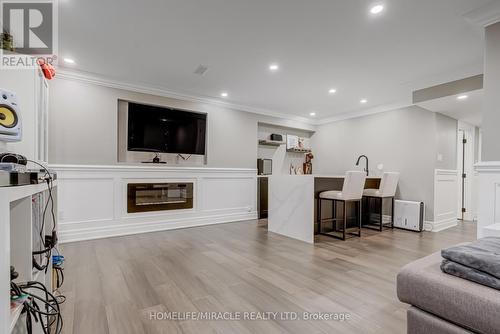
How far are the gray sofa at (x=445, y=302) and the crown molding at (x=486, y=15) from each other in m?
2.24

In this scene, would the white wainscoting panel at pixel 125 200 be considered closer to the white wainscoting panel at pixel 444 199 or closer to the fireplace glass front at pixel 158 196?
the fireplace glass front at pixel 158 196

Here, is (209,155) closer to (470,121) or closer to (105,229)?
(105,229)

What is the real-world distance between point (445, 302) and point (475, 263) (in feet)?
0.66

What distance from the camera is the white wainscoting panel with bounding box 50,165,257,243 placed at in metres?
3.29

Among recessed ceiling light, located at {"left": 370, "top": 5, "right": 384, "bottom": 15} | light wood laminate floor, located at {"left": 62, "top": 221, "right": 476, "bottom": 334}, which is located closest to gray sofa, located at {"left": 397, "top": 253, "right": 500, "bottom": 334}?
light wood laminate floor, located at {"left": 62, "top": 221, "right": 476, "bottom": 334}

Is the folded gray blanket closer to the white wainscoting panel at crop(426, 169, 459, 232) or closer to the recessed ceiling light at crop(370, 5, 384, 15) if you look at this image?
the recessed ceiling light at crop(370, 5, 384, 15)

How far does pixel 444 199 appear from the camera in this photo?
4371 mm

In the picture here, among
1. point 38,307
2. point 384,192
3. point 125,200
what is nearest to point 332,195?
point 384,192

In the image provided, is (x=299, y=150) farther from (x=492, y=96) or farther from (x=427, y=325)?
(x=427, y=325)

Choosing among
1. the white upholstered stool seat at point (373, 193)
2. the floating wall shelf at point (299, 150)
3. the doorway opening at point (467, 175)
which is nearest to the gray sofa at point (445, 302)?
the white upholstered stool seat at point (373, 193)

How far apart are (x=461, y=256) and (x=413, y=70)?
9.97ft

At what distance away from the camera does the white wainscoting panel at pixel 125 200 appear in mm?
3295

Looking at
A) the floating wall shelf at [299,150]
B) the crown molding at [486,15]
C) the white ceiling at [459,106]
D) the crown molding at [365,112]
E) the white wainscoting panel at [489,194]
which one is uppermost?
the crown molding at [486,15]

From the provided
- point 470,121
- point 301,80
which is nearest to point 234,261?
point 301,80
